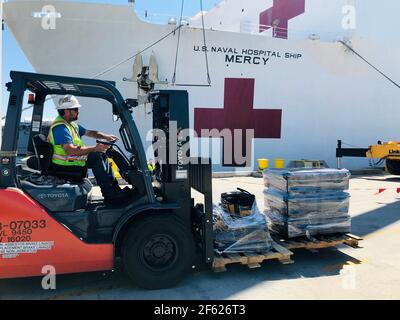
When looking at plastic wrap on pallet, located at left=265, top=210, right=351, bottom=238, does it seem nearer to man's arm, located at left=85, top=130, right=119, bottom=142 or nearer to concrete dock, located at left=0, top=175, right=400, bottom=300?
concrete dock, located at left=0, top=175, right=400, bottom=300

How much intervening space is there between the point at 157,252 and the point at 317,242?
184 centimetres

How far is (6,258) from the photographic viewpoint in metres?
3.10

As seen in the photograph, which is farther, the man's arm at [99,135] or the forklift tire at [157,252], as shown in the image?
the man's arm at [99,135]

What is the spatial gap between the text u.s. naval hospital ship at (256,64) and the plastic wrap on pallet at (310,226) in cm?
610

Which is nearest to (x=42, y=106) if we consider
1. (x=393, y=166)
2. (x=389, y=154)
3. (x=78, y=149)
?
(x=78, y=149)

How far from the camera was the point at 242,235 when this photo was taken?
4.06 m

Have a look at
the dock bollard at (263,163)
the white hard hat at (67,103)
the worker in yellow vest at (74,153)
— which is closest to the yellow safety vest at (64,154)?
the worker in yellow vest at (74,153)

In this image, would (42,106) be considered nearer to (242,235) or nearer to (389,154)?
(242,235)

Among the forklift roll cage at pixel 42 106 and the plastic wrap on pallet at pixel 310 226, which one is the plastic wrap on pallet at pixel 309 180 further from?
the forklift roll cage at pixel 42 106

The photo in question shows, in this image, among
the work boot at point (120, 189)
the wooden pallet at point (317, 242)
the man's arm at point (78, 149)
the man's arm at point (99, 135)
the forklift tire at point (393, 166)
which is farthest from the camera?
the forklift tire at point (393, 166)

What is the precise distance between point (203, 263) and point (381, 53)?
1410 cm

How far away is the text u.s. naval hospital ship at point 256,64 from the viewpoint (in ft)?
37.5
